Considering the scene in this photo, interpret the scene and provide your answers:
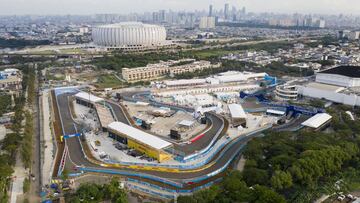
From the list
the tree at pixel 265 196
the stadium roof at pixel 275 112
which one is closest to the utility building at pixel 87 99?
the stadium roof at pixel 275 112

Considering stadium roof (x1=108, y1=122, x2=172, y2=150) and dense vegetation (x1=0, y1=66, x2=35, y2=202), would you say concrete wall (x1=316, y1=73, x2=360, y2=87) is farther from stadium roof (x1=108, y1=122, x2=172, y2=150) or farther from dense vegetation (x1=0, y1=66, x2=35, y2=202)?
dense vegetation (x1=0, y1=66, x2=35, y2=202)

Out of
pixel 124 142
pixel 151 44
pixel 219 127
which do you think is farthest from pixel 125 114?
pixel 151 44

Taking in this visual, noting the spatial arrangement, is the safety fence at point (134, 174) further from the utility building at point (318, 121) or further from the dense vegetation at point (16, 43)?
the dense vegetation at point (16, 43)

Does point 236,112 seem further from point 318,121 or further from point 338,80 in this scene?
point 338,80

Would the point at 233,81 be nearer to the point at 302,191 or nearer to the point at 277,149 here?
the point at 277,149

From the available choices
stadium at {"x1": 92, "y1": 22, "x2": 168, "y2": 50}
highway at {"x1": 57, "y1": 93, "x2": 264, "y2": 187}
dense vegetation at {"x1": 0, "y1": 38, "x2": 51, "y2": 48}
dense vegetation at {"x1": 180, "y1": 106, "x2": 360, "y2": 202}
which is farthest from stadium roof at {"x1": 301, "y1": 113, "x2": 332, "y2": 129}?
dense vegetation at {"x1": 0, "y1": 38, "x2": 51, "y2": 48}

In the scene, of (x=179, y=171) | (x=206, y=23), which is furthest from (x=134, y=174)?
(x=206, y=23)

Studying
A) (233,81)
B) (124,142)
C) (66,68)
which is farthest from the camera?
(66,68)
